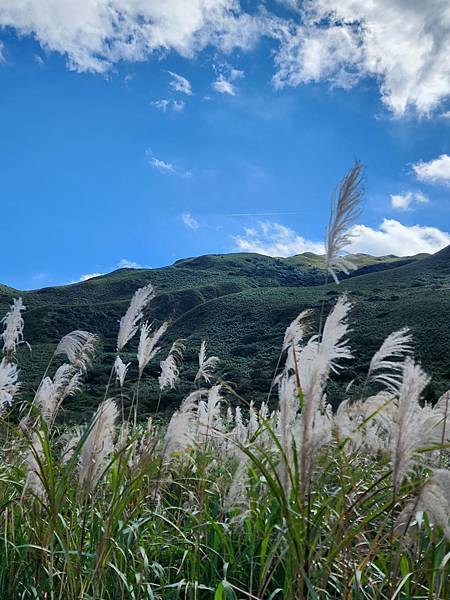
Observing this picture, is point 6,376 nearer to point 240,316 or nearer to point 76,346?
point 76,346

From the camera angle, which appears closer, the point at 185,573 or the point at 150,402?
the point at 185,573

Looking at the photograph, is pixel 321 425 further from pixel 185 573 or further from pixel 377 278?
pixel 377 278

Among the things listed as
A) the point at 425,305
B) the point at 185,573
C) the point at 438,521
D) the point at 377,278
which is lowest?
the point at 185,573

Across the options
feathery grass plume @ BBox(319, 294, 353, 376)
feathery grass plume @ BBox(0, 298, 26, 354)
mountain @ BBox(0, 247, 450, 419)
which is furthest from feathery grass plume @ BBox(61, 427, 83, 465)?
mountain @ BBox(0, 247, 450, 419)

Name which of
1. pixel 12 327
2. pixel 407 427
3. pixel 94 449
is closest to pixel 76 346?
pixel 12 327

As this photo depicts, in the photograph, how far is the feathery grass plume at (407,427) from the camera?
1.76 metres

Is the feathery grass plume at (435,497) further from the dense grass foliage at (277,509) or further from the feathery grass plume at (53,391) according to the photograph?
the feathery grass plume at (53,391)

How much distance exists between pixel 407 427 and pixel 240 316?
66.1 m

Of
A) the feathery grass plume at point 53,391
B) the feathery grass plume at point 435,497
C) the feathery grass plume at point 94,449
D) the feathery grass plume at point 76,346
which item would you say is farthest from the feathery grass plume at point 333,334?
the feathery grass plume at point 53,391

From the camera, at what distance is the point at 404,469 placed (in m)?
1.78

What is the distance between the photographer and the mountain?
104ft

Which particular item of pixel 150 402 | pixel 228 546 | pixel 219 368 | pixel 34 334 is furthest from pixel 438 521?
pixel 34 334

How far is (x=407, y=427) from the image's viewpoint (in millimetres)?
1791

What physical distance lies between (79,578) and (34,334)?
65.6m
